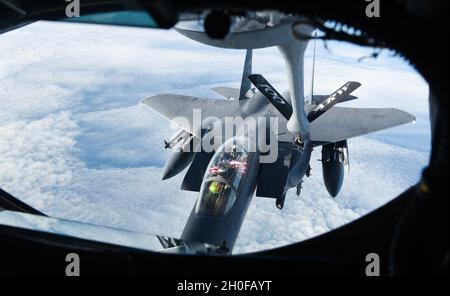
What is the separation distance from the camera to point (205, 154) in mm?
13695

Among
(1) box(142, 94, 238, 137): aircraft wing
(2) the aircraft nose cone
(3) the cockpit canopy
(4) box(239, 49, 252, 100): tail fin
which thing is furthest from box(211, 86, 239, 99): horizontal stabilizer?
(3) the cockpit canopy

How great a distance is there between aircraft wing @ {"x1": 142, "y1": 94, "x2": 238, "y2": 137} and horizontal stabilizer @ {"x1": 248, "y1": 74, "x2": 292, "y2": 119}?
2407 mm

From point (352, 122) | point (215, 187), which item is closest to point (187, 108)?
point (352, 122)

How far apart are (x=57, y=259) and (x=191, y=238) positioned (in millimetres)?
5464

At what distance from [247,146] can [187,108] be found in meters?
6.66

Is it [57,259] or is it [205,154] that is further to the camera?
[205,154]

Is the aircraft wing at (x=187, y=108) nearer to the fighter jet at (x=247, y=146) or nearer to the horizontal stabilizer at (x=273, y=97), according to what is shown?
the fighter jet at (x=247, y=146)

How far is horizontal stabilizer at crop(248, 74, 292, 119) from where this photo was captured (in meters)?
13.3

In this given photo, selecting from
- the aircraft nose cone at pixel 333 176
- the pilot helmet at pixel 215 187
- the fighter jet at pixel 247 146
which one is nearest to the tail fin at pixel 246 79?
the fighter jet at pixel 247 146

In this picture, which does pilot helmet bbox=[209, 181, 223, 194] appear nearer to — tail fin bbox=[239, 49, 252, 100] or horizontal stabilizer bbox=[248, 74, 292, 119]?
horizontal stabilizer bbox=[248, 74, 292, 119]

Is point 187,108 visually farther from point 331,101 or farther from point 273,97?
point 331,101

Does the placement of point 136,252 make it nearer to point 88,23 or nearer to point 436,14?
point 88,23

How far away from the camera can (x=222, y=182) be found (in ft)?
31.2
